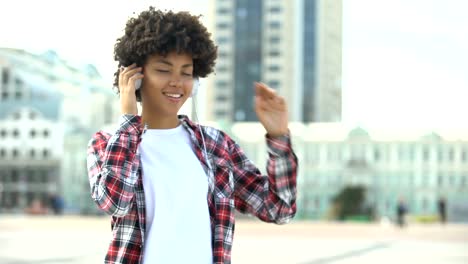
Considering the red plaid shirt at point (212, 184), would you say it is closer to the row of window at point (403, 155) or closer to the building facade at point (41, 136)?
the row of window at point (403, 155)

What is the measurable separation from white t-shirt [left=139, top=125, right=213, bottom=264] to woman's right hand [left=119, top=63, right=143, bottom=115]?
0.30ft

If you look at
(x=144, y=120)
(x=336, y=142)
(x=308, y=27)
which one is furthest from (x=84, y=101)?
(x=144, y=120)

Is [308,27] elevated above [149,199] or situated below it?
above

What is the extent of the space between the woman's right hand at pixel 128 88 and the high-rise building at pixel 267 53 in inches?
3591

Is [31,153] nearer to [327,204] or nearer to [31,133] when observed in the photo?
[31,133]

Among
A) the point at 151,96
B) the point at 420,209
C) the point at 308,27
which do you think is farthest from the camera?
the point at 308,27

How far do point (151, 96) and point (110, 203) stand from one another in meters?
0.31

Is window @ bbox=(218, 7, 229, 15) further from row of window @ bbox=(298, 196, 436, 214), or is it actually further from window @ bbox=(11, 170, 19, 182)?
window @ bbox=(11, 170, 19, 182)

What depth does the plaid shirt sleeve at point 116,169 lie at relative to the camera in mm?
1821

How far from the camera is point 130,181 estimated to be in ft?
6.05

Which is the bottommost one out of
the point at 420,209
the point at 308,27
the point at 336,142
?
the point at 420,209

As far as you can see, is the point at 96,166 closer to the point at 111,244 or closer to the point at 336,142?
the point at 111,244

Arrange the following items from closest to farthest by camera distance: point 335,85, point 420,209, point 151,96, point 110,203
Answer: point 110,203
point 151,96
point 420,209
point 335,85

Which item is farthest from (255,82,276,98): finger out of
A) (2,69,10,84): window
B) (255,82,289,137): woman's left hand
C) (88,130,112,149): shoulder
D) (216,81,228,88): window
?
(216,81,228,88): window
